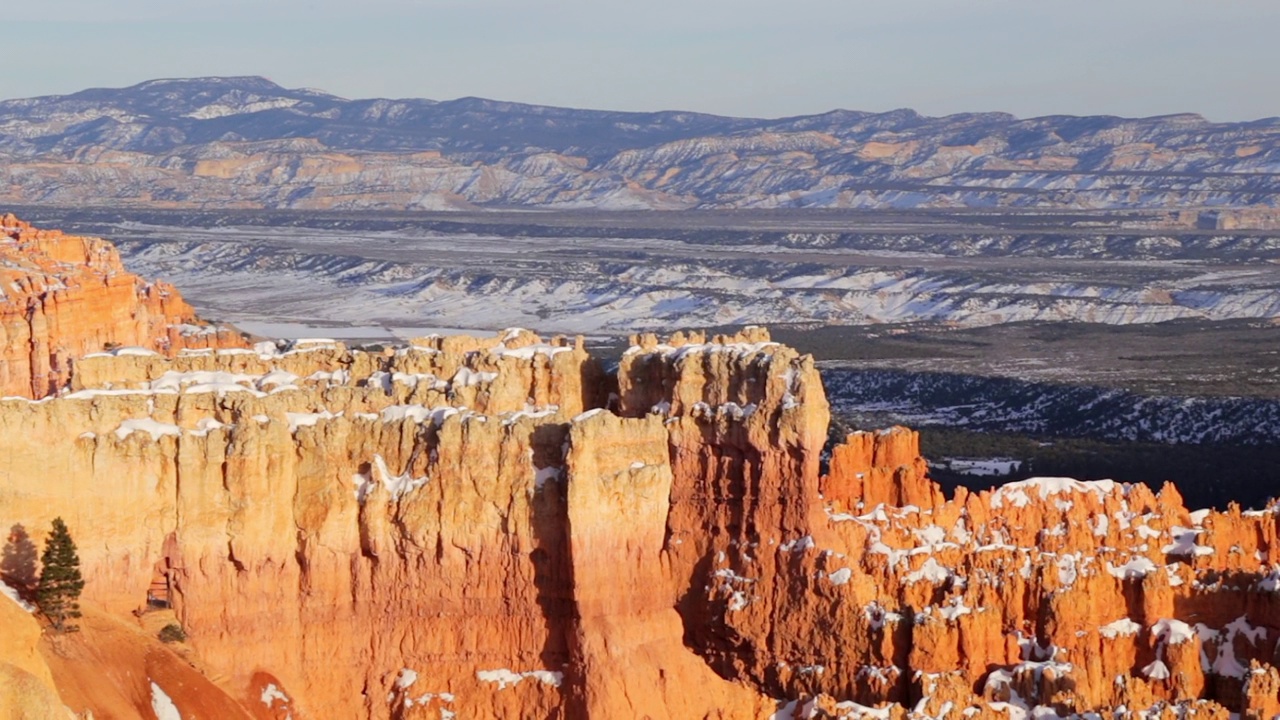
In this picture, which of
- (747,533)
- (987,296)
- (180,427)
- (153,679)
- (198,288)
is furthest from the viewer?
(198,288)

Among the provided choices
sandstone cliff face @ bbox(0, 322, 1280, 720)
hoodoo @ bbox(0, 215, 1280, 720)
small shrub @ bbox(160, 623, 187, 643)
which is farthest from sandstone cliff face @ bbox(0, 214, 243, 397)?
small shrub @ bbox(160, 623, 187, 643)

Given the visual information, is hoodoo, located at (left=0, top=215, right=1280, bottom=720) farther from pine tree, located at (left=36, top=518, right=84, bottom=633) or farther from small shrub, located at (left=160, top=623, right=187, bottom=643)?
pine tree, located at (left=36, top=518, right=84, bottom=633)

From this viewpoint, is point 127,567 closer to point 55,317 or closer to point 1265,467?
point 55,317

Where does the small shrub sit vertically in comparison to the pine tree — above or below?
below

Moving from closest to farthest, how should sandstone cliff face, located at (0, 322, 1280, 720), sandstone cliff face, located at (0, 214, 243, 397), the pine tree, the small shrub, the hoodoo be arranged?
the pine tree
the small shrub
the hoodoo
sandstone cliff face, located at (0, 322, 1280, 720)
sandstone cliff face, located at (0, 214, 243, 397)

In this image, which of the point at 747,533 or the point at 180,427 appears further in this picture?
the point at 747,533

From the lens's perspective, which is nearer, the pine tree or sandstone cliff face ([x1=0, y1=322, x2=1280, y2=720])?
the pine tree

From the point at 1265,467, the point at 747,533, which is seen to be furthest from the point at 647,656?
the point at 1265,467

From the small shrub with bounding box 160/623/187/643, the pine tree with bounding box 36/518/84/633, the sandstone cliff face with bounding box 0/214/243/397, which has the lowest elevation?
the small shrub with bounding box 160/623/187/643
